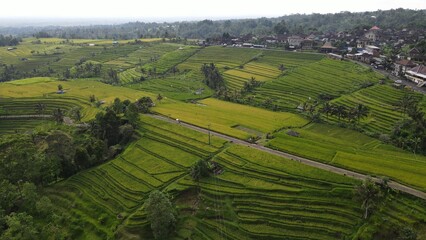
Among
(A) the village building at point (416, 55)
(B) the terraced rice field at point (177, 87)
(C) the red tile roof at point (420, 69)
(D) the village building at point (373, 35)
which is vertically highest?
(D) the village building at point (373, 35)

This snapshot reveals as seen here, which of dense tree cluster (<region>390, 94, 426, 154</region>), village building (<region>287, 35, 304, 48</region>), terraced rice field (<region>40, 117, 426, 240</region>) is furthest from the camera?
village building (<region>287, 35, 304, 48</region>)

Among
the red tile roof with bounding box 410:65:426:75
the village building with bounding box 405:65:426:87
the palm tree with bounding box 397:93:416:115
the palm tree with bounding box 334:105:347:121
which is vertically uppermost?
the red tile roof with bounding box 410:65:426:75

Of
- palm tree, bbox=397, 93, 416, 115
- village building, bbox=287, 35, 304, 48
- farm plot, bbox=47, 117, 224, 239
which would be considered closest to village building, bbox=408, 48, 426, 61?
palm tree, bbox=397, 93, 416, 115

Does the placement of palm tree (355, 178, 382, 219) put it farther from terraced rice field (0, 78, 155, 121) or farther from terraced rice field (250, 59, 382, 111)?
terraced rice field (0, 78, 155, 121)

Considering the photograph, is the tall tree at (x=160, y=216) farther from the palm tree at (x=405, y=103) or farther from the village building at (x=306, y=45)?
the village building at (x=306, y=45)

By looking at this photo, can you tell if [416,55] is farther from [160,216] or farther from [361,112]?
[160,216]

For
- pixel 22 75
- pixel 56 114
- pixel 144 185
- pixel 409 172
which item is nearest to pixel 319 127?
pixel 409 172

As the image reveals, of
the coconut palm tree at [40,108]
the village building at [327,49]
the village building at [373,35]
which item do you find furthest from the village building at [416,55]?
the coconut palm tree at [40,108]
